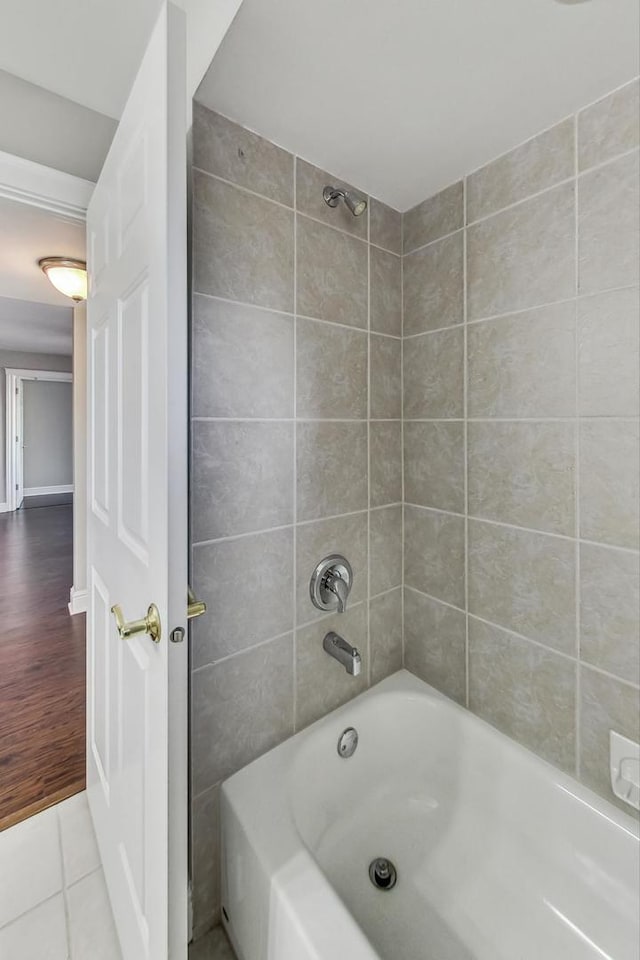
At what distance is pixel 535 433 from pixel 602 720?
0.73m

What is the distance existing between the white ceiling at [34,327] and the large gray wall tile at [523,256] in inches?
141

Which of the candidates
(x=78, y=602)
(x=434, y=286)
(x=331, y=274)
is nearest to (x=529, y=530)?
(x=434, y=286)

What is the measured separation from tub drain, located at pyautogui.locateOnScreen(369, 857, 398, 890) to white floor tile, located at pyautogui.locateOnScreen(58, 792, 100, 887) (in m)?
0.82

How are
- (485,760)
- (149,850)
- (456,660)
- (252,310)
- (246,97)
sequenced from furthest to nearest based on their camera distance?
(456,660) < (485,760) < (252,310) < (246,97) < (149,850)

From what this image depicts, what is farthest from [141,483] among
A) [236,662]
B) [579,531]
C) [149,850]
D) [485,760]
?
[485,760]

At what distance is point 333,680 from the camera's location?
1.28 meters

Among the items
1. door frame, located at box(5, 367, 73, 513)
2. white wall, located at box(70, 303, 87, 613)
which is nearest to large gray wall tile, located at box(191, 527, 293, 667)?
white wall, located at box(70, 303, 87, 613)

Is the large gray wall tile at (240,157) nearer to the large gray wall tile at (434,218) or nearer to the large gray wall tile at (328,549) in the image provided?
the large gray wall tile at (434,218)

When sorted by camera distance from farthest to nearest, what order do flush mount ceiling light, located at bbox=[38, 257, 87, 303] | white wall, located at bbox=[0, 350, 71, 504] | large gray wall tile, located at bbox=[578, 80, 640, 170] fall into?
white wall, located at bbox=[0, 350, 71, 504]
flush mount ceiling light, located at bbox=[38, 257, 87, 303]
large gray wall tile, located at bbox=[578, 80, 640, 170]

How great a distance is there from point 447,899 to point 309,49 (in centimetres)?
204

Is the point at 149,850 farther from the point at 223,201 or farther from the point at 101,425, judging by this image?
the point at 223,201

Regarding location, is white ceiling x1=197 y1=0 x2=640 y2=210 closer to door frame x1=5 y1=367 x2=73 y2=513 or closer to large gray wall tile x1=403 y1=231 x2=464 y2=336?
large gray wall tile x1=403 y1=231 x2=464 y2=336

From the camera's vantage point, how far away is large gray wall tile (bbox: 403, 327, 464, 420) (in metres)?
1.26

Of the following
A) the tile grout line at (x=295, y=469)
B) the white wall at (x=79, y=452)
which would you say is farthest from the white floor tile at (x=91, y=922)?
the white wall at (x=79, y=452)
